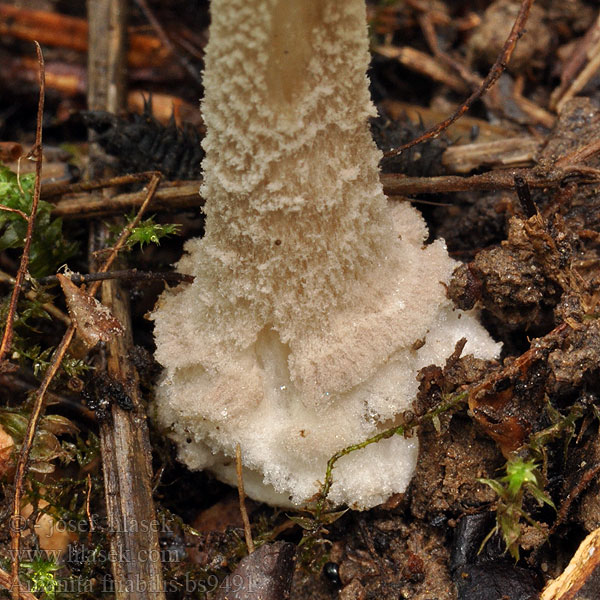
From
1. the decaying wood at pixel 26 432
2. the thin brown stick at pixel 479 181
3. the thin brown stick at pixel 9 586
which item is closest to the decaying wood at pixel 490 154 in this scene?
the thin brown stick at pixel 479 181

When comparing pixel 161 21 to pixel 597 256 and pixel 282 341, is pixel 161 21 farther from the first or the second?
pixel 597 256

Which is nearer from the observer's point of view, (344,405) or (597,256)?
(344,405)

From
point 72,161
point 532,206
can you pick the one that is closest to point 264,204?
point 532,206

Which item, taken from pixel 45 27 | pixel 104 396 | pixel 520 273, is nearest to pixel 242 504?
pixel 104 396

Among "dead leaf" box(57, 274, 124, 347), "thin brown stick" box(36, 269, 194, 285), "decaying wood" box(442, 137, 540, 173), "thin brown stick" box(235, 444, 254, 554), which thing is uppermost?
"decaying wood" box(442, 137, 540, 173)

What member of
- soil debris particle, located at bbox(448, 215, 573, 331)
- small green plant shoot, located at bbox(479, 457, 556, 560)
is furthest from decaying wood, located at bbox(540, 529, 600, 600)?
soil debris particle, located at bbox(448, 215, 573, 331)

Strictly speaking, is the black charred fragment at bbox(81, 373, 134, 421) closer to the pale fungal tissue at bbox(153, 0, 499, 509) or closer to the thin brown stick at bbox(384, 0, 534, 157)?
the pale fungal tissue at bbox(153, 0, 499, 509)

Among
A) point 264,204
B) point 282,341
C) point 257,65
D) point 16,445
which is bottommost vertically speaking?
point 16,445
